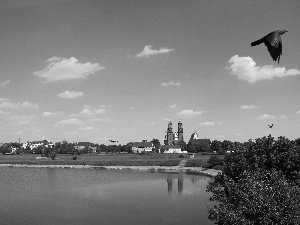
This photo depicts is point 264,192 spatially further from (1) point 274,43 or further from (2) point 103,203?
(2) point 103,203

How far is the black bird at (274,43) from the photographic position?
4098mm

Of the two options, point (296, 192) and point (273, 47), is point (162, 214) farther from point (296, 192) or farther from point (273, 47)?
point (273, 47)

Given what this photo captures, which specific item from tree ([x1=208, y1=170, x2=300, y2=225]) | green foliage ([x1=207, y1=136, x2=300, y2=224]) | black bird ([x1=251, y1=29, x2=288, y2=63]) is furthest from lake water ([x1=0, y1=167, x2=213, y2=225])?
black bird ([x1=251, y1=29, x2=288, y2=63])

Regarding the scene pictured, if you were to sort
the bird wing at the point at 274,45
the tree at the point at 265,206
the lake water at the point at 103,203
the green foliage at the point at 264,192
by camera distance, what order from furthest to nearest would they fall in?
the lake water at the point at 103,203, the green foliage at the point at 264,192, the tree at the point at 265,206, the bird wing at the point at 274,45

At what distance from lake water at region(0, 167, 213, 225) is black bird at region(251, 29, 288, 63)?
40176 mm

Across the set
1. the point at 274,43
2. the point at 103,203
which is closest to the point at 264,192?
the point at 274,43

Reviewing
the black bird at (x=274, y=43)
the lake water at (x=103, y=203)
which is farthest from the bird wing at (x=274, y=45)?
the lake water at (x=103, y=203)

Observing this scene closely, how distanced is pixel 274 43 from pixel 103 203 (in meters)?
54.9

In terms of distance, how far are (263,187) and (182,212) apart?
28.9m

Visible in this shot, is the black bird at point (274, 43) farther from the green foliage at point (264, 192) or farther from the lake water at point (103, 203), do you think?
the lake water at point (103, 203)

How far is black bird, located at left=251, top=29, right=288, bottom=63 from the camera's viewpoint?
4.10m

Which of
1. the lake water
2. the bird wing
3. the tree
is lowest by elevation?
the lake water

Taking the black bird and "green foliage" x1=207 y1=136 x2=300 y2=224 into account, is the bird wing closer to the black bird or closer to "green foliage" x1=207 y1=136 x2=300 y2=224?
the black bird

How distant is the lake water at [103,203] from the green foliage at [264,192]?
1390cm
